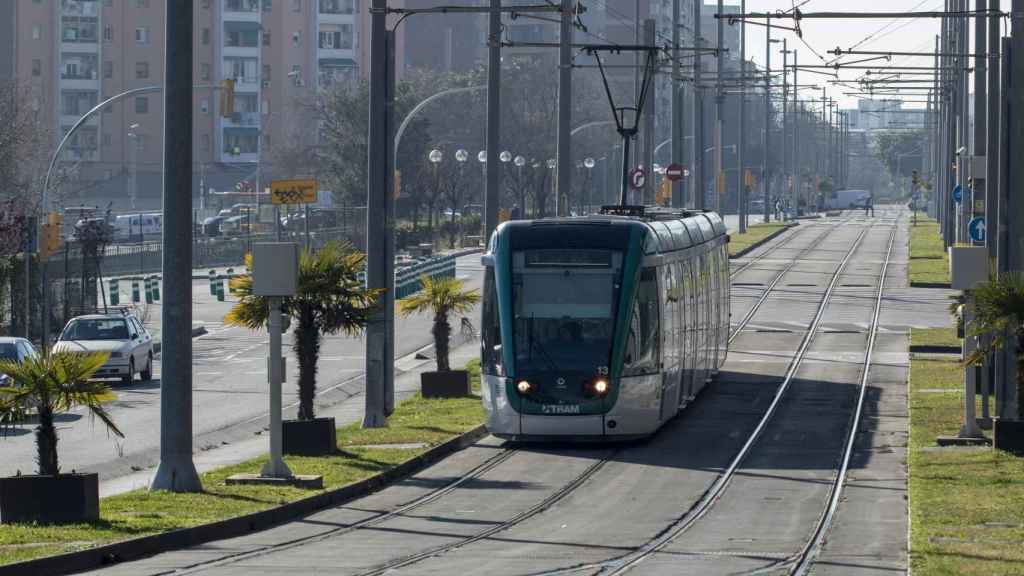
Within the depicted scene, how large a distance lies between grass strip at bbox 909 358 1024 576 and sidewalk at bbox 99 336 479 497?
8.75m

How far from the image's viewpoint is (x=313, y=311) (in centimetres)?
2420

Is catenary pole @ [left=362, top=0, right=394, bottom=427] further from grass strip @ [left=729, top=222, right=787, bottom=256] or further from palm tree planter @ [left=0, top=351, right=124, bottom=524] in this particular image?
grass strip @ [left=729, top=222, right=787, bottom=256]

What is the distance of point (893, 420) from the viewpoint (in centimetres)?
2830

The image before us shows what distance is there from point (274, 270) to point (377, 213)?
6608mm

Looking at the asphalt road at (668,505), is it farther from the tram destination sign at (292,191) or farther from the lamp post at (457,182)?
the lamp post at (457,182)

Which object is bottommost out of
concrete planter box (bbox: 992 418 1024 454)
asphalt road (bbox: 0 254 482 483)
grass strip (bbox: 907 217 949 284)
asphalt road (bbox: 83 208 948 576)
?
asphalt road (bbox: 0 254 482 483)

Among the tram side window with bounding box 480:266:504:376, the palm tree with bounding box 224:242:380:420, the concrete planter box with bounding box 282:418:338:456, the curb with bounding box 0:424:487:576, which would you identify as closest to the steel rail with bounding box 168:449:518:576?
the curb with bounding box 0:424:487:576

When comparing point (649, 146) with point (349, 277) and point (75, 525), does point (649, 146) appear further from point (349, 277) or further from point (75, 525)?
point (75, 525)

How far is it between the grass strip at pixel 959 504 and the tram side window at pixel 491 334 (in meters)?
5.42

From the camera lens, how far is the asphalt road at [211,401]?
26203 millimetres

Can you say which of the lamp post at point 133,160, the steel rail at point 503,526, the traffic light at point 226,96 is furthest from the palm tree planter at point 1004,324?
the lamp post at point 133,160

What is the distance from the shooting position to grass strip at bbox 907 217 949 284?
204ft

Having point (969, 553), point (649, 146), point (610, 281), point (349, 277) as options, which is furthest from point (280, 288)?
point (649, 146)

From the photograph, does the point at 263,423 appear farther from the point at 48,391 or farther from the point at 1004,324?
the point at 48,391
